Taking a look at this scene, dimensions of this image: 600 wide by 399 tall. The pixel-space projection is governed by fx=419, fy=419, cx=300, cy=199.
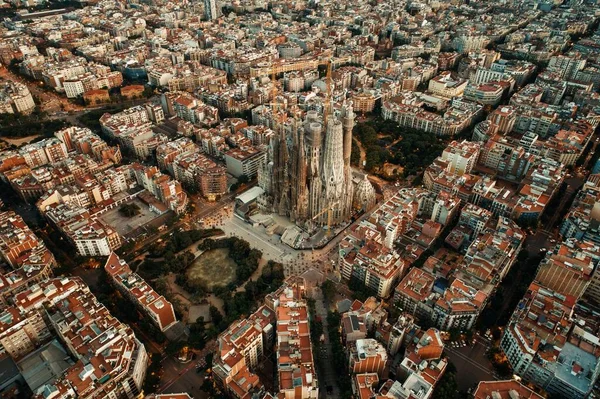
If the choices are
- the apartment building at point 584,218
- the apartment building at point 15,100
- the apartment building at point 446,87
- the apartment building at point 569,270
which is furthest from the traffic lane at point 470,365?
the apartment building at point 15,100

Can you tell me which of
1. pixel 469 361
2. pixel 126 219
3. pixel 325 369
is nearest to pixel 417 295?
pixel 469 361

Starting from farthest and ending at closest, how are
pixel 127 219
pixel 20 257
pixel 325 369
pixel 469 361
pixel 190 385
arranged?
pixel 127 219, pixel 20 257, pixel 469 361, pixel 325 369, pixel 190 385

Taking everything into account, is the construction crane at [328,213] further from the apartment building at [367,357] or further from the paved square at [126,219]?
the paved square at [126,219]

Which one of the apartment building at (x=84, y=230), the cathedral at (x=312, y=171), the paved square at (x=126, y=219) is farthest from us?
the paved square at (x=126, y=219)

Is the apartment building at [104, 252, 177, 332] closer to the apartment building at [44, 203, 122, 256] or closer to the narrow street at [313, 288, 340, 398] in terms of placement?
the apartment building at [44, 203, 122, 256]

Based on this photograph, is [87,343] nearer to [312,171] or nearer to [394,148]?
[312,171]
